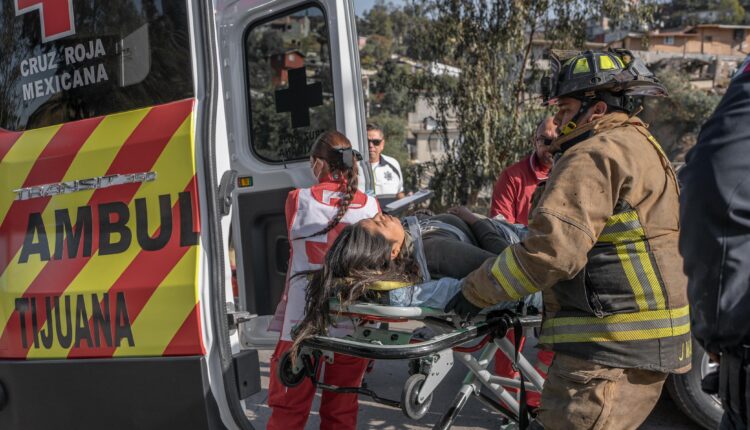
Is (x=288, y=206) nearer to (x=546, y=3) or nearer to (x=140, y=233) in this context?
(x=140, y=233)

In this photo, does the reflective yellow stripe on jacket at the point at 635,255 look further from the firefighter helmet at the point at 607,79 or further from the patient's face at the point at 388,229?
the patient's face at the point at 388,229

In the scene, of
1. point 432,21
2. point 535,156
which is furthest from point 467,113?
point 535,156

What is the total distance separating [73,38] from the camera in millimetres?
2514

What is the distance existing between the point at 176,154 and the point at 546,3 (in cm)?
808

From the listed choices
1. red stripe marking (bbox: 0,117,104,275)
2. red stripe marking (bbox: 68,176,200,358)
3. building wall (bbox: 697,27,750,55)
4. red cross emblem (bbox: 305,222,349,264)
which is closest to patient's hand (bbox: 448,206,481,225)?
red cross emblem (bbox: 305,222,349,264)

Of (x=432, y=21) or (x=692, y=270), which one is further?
(x=432, y=21)

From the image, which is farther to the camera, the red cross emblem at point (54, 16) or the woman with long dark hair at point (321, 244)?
the woman with long dark hair at point (321, 244)

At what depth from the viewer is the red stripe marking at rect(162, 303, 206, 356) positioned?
7.61ft

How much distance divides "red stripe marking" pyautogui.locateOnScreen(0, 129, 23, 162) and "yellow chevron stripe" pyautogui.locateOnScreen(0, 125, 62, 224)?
2 centimetres

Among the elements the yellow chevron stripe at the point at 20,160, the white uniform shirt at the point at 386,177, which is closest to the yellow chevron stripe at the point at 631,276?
the yellow chevron stripe at the point at 20,160

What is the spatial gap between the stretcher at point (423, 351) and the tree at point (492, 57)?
23.0ft

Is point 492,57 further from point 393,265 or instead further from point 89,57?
point 89,57

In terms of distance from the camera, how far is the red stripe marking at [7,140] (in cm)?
264

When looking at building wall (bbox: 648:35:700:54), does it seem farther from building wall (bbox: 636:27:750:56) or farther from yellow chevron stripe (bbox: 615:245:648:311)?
yellow chevron stripe (bbox: 615:245:648:311)
